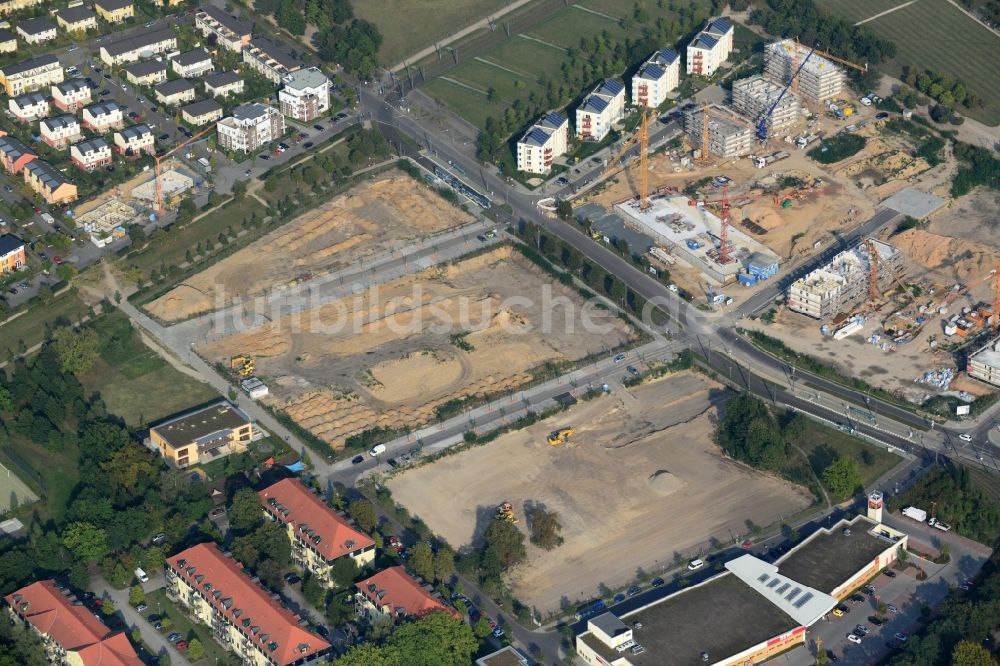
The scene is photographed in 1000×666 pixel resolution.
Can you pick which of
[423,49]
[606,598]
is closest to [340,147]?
[423,49]

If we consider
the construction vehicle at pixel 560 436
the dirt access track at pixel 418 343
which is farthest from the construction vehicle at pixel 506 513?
the dirt access track at pixel 418 343

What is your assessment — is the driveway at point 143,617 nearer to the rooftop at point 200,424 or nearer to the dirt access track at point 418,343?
the rooftop at point 200,424

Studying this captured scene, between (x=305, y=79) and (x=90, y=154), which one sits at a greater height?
(x=305, y=79)

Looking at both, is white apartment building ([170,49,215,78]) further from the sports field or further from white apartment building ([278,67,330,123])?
the sports field

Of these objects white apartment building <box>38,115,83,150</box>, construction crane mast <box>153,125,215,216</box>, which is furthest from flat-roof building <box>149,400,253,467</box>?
white apartment building <box>38,115,83,150</box>

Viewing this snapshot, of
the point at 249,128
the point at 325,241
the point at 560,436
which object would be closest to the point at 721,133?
the point at 325,241

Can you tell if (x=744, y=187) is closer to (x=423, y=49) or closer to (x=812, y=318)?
(x=812, y=318)

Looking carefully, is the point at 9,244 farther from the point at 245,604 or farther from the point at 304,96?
the point at 245,604
